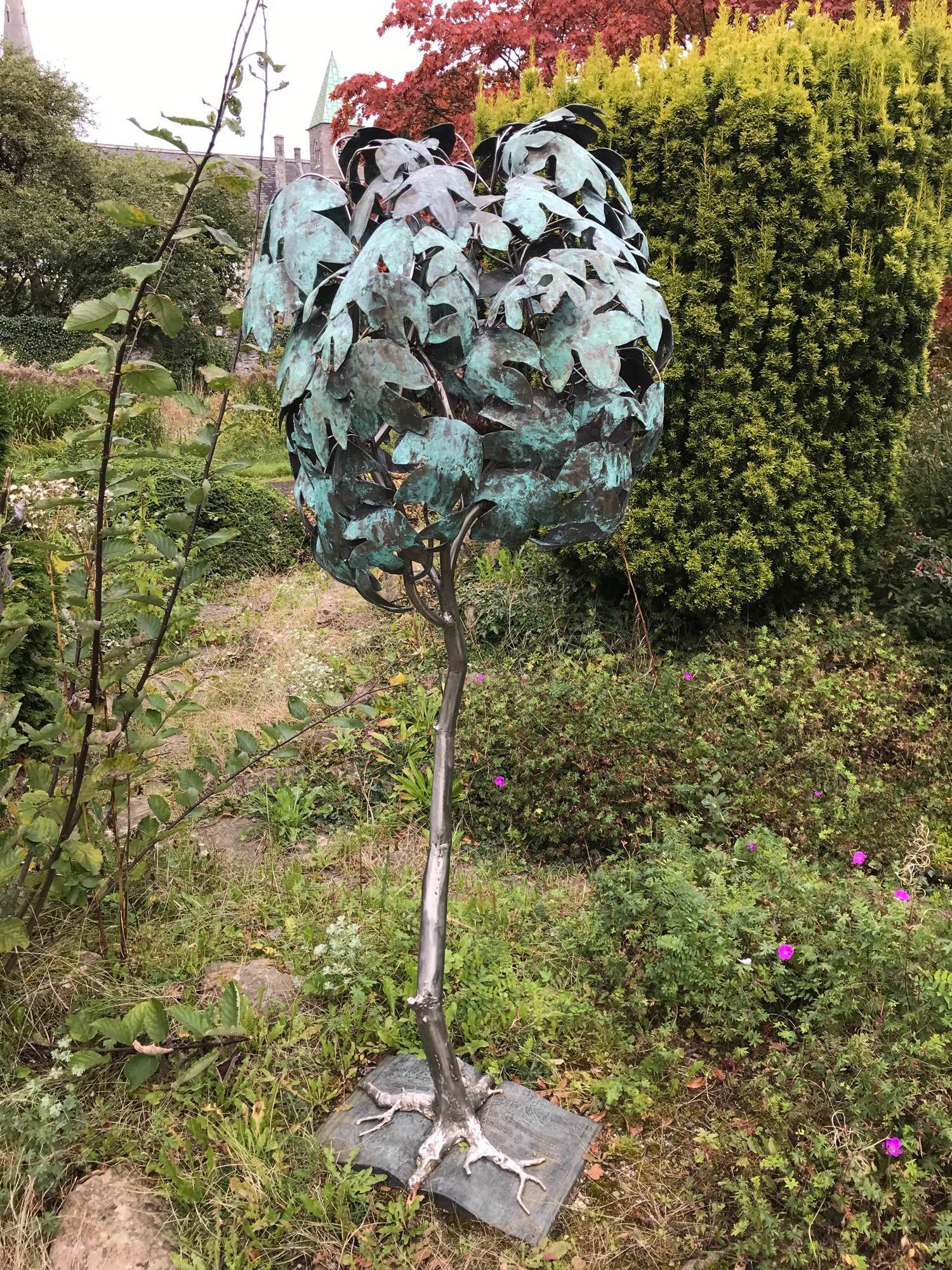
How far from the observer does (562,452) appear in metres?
1.57

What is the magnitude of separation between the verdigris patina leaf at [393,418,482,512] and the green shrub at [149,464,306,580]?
5.22m

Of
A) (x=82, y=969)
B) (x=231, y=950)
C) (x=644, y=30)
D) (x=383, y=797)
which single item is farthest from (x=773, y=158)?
(x=644, y=30)

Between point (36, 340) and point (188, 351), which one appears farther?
point (188, 351)

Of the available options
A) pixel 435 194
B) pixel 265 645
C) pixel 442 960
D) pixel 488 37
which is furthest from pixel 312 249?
pixel 488 37

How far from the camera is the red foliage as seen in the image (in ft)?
27.2

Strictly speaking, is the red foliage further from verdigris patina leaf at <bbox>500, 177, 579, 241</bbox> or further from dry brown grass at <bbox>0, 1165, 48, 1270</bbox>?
dry brown grass at <bbox>0, 1165, 48, 1270</bbox>

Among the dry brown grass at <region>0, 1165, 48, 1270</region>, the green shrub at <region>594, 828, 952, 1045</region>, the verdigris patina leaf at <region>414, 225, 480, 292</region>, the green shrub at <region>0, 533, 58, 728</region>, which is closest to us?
the verdigris patina leaf at <region>414, 225, 480, 292</region>

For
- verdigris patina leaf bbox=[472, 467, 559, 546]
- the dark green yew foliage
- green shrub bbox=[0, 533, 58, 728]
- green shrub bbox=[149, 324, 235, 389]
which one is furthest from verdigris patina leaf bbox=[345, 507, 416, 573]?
green shrub bbox=[149, 324, 235, 389]

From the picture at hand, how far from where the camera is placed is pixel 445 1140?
184cm

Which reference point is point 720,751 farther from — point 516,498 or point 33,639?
point 33,639

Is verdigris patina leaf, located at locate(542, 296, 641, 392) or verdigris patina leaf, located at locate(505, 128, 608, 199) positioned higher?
verdigris patina leaf, located at locate(505, 128, 608, 199)

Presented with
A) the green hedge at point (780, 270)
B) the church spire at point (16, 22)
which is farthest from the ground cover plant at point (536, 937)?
the church spire at point (16, 22)

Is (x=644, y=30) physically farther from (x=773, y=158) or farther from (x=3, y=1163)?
(x=3, y=1163)

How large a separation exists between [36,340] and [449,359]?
64.5ft
